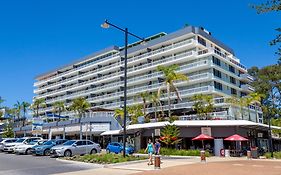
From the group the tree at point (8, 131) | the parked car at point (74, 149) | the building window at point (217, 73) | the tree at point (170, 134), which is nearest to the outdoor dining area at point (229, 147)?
the tree at point (170, 134)

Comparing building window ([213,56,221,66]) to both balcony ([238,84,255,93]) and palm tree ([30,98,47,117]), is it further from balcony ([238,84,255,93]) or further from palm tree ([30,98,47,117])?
palm tree ([30,98,47,117])

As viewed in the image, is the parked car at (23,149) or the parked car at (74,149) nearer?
the parked car at (74,149)

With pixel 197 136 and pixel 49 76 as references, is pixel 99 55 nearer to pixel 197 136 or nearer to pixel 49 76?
pixel 49 76

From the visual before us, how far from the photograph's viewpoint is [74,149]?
3009cm

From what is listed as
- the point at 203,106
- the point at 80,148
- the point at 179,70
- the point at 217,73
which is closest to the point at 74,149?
the point at 80,148

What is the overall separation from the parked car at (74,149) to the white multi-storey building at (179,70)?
53.4 ft

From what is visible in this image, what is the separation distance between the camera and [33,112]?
93.7 meters

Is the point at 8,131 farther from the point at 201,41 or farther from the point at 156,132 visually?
the point at 156,132

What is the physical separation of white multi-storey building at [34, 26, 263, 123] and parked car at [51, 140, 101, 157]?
53.4 ft

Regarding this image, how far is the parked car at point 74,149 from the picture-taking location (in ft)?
96.3

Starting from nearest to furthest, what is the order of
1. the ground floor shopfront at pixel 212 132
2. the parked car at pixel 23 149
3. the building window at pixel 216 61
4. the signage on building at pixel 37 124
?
the parked car at pixel 23 149 → the ground floor shopfront at pixel 212 132 → the signage on building at pixel 37 124 → the building window at pixel 216 61

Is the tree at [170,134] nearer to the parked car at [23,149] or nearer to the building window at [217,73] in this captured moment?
the parked car at [23,149]

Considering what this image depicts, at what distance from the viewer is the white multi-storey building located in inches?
2192

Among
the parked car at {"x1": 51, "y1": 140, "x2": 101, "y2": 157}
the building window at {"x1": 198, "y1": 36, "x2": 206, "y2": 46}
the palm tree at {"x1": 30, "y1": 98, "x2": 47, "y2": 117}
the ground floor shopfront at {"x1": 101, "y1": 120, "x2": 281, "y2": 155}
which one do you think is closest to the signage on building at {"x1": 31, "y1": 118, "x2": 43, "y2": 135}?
the ground floor shopfront at {"x1": 101, "y1": 120, "x2": 281, "y2": 155}
